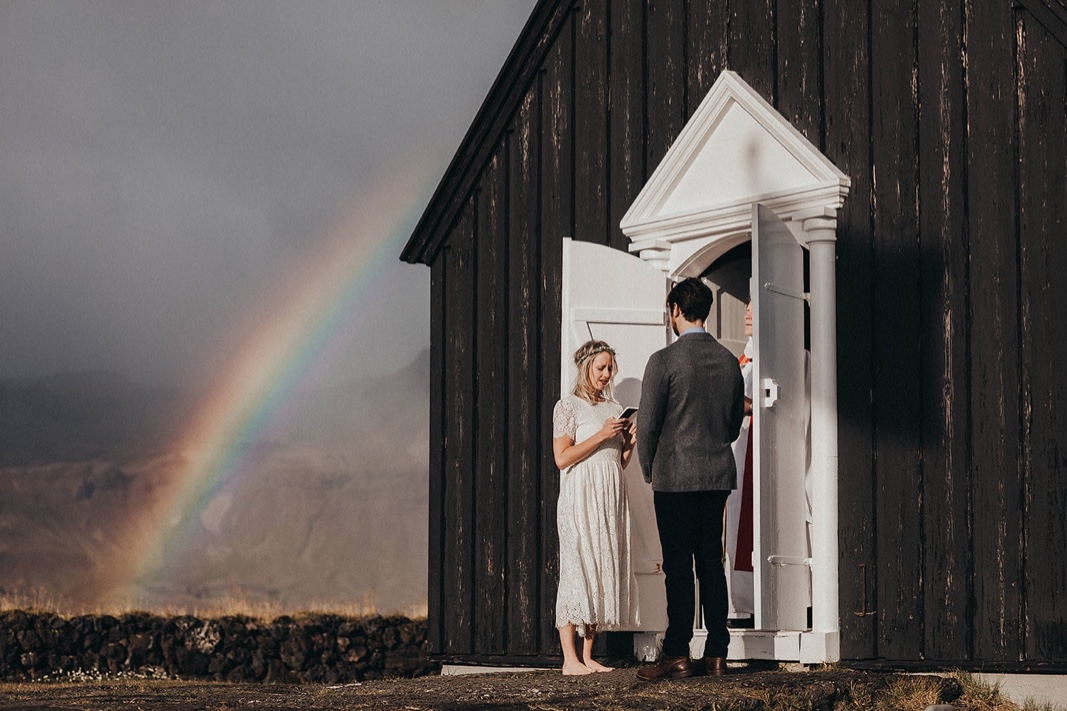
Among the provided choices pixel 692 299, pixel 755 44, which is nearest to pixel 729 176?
pixel 755 44

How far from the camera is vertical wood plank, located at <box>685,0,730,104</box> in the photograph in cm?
1001

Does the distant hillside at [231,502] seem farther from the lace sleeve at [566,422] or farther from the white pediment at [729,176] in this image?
the lace sleeve at [566,422]

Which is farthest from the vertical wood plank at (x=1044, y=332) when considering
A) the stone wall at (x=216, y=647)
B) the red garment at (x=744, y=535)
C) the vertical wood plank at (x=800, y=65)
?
the stone wall at (x=216, y=647)

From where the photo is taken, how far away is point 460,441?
11422 millimetres

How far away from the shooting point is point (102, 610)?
15.6 metres

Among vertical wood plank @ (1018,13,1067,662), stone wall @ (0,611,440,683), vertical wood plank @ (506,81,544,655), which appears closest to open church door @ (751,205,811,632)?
vertical wood plank @ (1018,13,1067,662)

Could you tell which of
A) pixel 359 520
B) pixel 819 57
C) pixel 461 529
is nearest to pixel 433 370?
pixel 461 529

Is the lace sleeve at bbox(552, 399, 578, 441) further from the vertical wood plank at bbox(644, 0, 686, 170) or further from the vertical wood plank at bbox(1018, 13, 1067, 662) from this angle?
the vertical wood plank at bbox(1018, 13, 1067, 662)

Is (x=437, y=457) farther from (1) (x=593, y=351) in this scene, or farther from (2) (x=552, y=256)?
(1) (x=593, y=351)

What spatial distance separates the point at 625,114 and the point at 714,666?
4.39 metres

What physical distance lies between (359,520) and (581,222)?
5390 centimetres

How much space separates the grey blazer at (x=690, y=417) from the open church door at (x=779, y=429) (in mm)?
491

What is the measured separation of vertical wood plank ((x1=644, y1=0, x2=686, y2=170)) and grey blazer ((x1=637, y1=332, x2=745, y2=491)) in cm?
280

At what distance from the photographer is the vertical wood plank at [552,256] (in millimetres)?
10656
